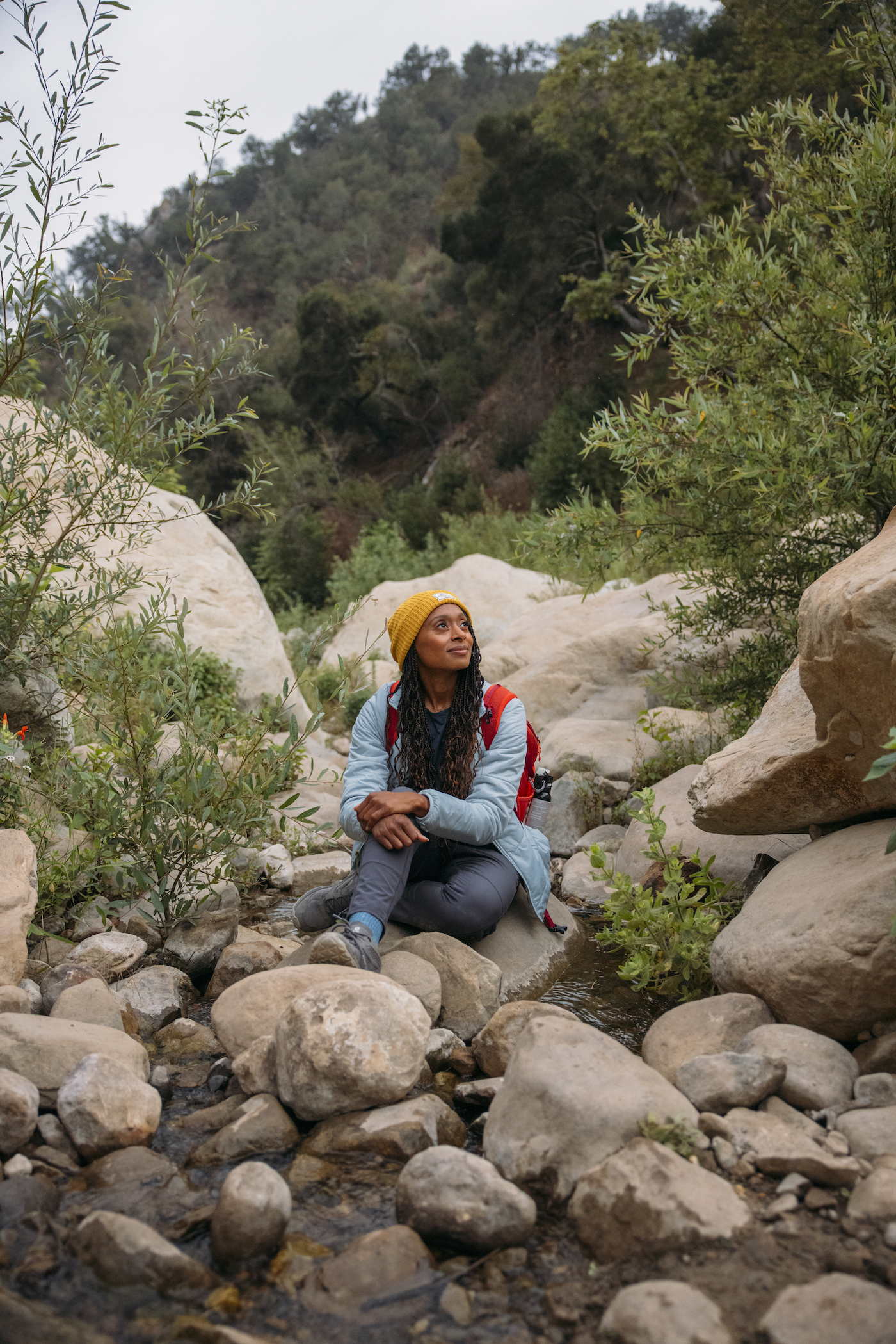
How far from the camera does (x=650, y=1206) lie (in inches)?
87.0

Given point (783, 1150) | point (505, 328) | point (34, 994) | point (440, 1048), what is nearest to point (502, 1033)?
point (440, 1048)

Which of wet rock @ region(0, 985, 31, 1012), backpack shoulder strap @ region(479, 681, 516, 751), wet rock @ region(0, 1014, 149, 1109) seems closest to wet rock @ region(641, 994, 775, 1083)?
backpack shoulder strap @ region(479, 681, 516, 751)

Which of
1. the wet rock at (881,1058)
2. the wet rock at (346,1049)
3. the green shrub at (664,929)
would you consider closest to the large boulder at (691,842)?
the green shrub at (664,929)

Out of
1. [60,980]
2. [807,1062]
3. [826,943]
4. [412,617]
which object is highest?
[412,617]

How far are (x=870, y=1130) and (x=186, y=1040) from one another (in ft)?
7.40

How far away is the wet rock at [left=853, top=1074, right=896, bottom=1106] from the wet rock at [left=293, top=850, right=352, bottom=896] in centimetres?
310

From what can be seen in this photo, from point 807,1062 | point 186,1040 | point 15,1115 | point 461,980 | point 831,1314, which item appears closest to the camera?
point 831,1314

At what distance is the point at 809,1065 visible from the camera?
2775 millimetres

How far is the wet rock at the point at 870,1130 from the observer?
96.2 inches

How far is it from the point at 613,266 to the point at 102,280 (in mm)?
15980

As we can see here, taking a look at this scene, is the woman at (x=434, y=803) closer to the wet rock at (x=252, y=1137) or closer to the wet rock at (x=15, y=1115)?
the wet rock at (x=252, y=1137)

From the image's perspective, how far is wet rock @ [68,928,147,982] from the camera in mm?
3873

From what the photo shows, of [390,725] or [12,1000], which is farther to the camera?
[390,725]

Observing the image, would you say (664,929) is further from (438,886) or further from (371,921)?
(371,921)
